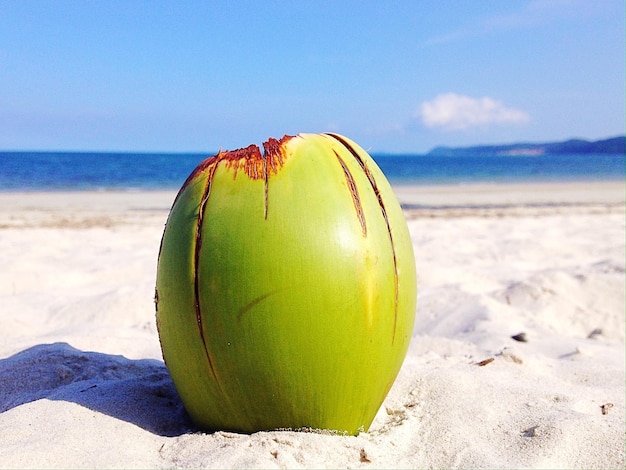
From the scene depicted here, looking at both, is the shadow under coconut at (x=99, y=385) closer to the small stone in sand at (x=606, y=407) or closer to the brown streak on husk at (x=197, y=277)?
the brown streak on husk at (x=197, y=277)

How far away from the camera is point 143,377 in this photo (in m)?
2.46

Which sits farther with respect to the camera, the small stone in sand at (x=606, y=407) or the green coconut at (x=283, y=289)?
the small stone in sand at (x=606, y=407)

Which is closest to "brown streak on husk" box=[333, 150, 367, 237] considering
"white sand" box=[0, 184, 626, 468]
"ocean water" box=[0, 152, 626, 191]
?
"white sand" box=[0, 184, 626, 468]

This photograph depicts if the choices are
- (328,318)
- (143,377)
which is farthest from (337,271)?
(143,377)

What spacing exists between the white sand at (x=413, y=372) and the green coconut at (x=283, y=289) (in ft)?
0.45

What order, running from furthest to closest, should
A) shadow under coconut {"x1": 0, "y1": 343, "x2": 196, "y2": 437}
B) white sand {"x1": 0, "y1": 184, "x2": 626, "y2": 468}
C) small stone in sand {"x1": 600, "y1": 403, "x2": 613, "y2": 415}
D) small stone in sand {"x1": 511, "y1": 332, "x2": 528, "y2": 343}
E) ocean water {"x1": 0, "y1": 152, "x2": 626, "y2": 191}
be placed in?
1. ocean water {"x1": 0, "y1": 152, "x2": 626, "y2": 191}
2. small stone in sand {"x1": 511, "y1": 332, "x2": 528, "y2": 343}
3. small stone in sand {"x1": 600, "y1": 403, "x2": 613, "y2": 415}
4. shadow under coconut {"x1": 0, "y1": 343, "x2": 196, "y2": 437}
5. white sand {"x1": 0, "y1": 184, "x2": 626, "y2": 468}

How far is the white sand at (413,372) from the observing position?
5.99 feet

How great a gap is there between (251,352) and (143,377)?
→ 35.6 inches

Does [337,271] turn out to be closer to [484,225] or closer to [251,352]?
[251,352]

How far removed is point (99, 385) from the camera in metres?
2.31

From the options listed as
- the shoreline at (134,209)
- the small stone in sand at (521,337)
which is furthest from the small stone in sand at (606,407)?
the shoreline at (134,209)

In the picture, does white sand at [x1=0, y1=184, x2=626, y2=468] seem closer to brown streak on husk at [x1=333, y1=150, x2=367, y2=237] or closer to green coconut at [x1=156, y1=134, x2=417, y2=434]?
green coconut at [x1=156, y1=134, x2=417, y2=434]

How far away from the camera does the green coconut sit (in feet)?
5.65

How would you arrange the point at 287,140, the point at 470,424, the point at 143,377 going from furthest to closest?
1. the point at 143,377
2. the point at 470,424
3. the point at 287,140
